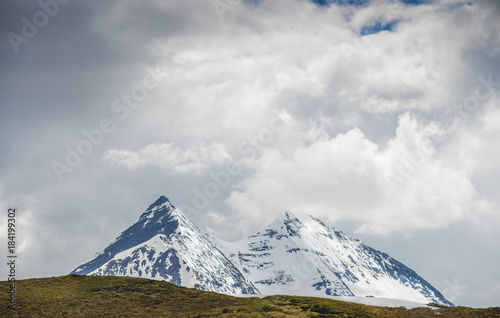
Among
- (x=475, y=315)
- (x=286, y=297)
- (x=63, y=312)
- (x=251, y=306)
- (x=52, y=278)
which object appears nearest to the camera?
(x=475, y=315)

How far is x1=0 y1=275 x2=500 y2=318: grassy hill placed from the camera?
3472 inches

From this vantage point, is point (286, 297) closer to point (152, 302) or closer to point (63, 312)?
point (152, 302)

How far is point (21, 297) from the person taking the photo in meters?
94.1

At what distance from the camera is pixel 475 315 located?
271 feet

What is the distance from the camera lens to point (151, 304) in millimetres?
98875

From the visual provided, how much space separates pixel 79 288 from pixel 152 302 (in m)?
18.5

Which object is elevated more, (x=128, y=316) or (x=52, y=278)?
(x=52, y=278)

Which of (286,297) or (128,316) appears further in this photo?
(286,297)

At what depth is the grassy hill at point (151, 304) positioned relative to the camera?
8819 centimetres

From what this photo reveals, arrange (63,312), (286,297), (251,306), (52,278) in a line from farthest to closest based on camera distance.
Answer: (52,278), (286,297), (251,306), (63,312)

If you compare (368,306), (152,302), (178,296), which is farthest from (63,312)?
(368,306)

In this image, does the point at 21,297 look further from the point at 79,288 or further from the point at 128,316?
the point at 128,316

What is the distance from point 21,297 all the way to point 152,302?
27.0 meters

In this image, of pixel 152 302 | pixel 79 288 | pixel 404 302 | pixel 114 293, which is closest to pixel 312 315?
pixel 404 302
